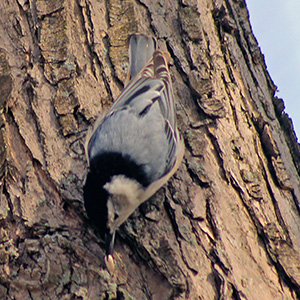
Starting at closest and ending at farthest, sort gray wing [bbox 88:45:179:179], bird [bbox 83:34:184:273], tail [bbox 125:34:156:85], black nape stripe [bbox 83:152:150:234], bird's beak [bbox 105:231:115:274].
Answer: bird's beak [bbox 105:231:115:274] → black nape stripe [bbox 83:152:150:234] → bird [bbox 83:34:184:273] → gray wing [bbox 88:45:179:179] → tail [bbox 125:34:156:85]

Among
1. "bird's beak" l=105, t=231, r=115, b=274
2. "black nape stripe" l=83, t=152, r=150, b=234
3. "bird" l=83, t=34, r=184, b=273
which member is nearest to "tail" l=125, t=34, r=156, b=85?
"bird" l=83, t=34, r=184, b=273

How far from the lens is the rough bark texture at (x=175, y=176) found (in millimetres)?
1882

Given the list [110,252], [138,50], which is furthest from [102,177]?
[138,50]

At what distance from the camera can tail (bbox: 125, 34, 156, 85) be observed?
97.7 inches

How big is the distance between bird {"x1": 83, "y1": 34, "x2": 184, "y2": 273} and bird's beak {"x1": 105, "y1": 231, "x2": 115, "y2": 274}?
12cm

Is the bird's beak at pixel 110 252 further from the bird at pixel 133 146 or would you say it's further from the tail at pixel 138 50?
the tail at pixel 138 50

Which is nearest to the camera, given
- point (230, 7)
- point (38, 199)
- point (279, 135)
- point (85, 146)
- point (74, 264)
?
point (74, 264)

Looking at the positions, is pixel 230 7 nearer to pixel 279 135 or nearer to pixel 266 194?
pixel 279 135

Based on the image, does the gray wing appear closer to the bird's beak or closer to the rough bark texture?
the rough bark texture

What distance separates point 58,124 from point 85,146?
16cm

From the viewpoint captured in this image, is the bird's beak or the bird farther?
the bird

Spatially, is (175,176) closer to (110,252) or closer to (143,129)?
(143,129)

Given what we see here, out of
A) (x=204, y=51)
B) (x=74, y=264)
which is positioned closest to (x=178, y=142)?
(x=204, y=51)

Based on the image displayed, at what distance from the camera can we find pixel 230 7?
115 inches
